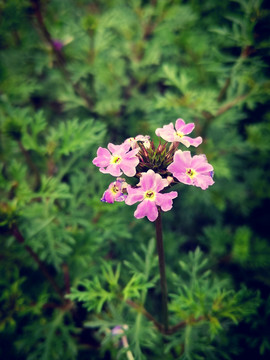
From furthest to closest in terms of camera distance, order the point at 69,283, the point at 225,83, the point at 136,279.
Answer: the point at 225,83 < the point at 69,283 < the point at 136,279

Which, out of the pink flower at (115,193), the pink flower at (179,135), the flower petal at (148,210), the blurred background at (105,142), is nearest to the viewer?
the flower petal at (148,210)

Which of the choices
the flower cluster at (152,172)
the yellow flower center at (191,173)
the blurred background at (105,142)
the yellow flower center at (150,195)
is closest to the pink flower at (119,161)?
the flower cluster at (152,172)

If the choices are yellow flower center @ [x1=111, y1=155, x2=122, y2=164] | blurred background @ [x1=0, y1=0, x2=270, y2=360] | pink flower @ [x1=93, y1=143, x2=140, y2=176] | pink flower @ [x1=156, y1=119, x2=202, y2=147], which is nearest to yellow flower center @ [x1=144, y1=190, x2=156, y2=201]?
pink flower @ [x1=93, y1=143, x2=140, y2=176]

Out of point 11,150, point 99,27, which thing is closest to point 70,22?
point 99,27

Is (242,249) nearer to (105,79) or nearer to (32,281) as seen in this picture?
(32,281)

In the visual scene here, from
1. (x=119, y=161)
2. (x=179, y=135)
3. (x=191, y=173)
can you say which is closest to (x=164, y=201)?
(x=191, y=173)

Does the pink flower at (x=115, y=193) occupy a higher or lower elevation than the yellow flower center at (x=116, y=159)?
lower

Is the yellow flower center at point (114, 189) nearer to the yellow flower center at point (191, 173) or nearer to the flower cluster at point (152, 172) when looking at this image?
the flower cluster at point (152, 172)
